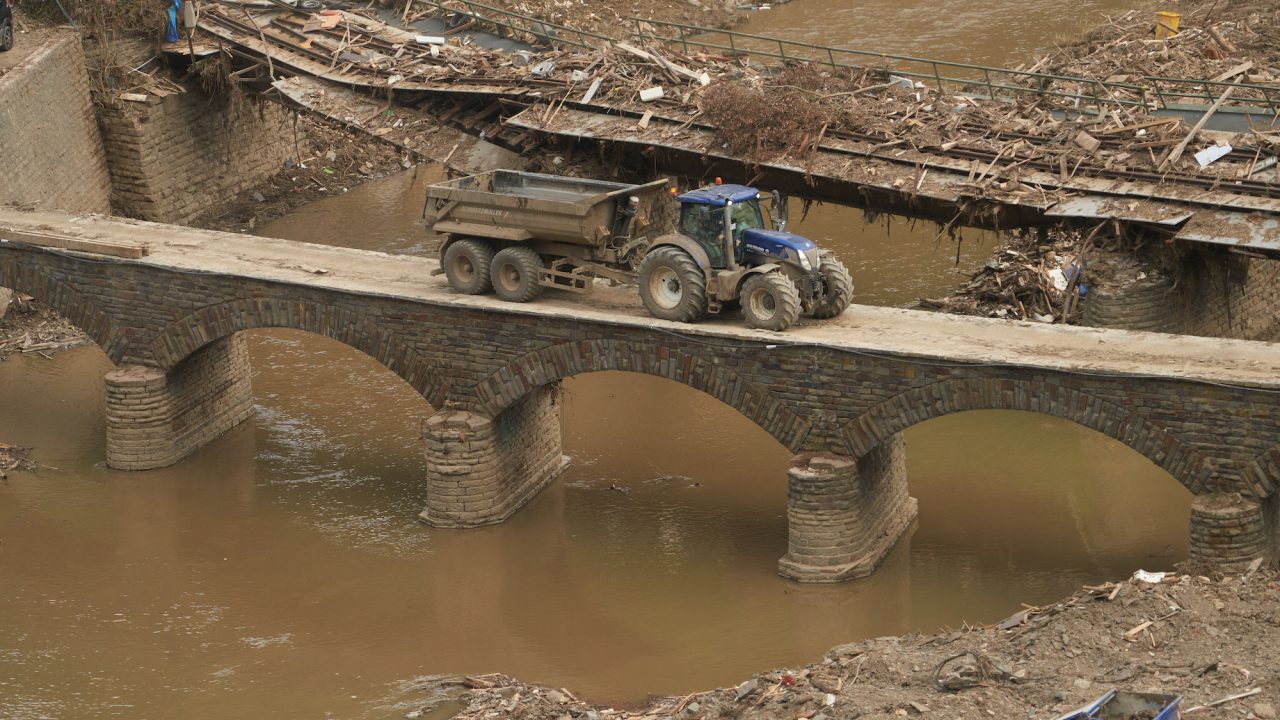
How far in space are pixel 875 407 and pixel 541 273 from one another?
187 inches

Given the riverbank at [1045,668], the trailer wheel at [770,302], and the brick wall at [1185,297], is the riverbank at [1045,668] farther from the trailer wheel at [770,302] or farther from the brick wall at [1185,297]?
the brick wall at [1185,297]

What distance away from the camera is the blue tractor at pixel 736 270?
21.3m

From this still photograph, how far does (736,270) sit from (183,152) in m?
17.5

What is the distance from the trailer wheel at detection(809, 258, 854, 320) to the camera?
21734 millimetres

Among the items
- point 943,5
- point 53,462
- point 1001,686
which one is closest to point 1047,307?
point 1001,686

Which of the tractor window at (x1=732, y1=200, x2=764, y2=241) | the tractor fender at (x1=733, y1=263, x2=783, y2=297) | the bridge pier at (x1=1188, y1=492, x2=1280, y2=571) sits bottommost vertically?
the bridge pier at (x1=1188, y1=492, x2=1280, y2=571)

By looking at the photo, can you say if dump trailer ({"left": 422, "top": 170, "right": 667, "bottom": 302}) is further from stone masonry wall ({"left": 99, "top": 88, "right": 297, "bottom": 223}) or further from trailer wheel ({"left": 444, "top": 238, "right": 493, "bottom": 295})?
stone masonry wall ({"left": 99, "top": 88, "right": 297, "bottom": 223})

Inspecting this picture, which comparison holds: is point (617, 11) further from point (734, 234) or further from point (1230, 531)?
point (1230, 531)

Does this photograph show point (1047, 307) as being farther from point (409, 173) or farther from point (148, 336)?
point (409, 173)

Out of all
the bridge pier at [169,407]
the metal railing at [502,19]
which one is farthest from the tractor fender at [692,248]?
the metal railing at [502,19]

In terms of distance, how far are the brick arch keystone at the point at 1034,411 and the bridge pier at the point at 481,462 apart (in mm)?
4820

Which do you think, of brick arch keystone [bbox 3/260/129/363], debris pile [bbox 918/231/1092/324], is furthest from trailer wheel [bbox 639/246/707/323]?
brick arch keystone [bbox 3/260/129/363]

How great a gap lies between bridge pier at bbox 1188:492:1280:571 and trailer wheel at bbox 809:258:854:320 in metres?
4.84

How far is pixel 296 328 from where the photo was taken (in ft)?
77.9
